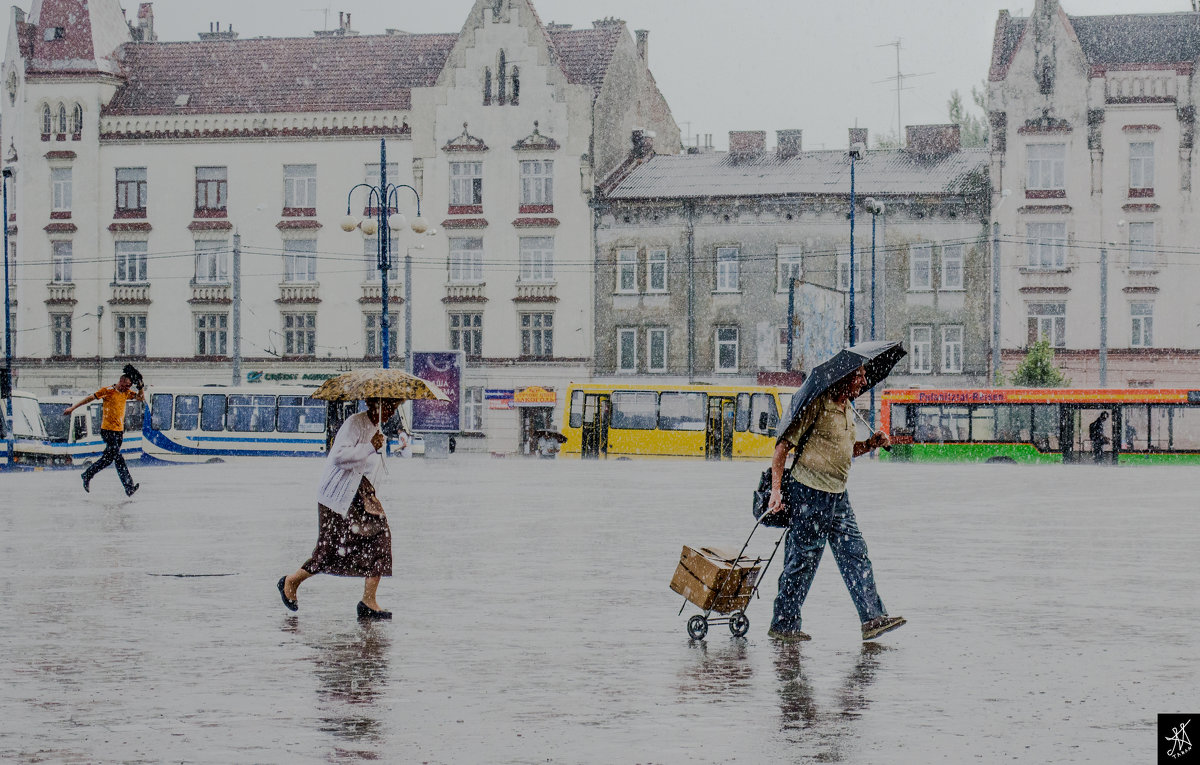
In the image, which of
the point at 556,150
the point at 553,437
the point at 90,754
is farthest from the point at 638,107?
the point at 90,754

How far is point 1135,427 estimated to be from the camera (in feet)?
172

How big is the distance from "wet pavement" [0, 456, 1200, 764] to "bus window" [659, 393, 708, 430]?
3328cm

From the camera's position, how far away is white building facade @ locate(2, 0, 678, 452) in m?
66.8

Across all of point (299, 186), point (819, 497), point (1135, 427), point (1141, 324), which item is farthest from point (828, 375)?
point (299, 186)

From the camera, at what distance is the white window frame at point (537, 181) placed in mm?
67062

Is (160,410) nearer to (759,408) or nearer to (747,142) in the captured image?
(759,408)

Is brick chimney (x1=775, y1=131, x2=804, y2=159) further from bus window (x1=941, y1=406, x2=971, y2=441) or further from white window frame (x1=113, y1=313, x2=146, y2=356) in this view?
white window frame (x1=113, y1=313, x2=146, y2=356)

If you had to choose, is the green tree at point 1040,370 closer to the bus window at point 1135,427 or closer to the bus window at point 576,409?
the bus window at point 1135,427

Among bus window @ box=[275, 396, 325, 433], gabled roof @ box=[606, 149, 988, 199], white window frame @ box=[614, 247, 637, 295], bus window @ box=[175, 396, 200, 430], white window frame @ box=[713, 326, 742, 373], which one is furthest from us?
white window frame @ box=[614, 247, 637, 295]

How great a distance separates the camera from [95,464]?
81.3 feet

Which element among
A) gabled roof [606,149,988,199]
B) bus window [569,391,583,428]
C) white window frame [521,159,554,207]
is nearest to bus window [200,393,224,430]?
bus window [569,391,583,428]

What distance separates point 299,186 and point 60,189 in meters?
9.82

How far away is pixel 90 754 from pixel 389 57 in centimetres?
6450

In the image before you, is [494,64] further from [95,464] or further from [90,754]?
[90,754]
